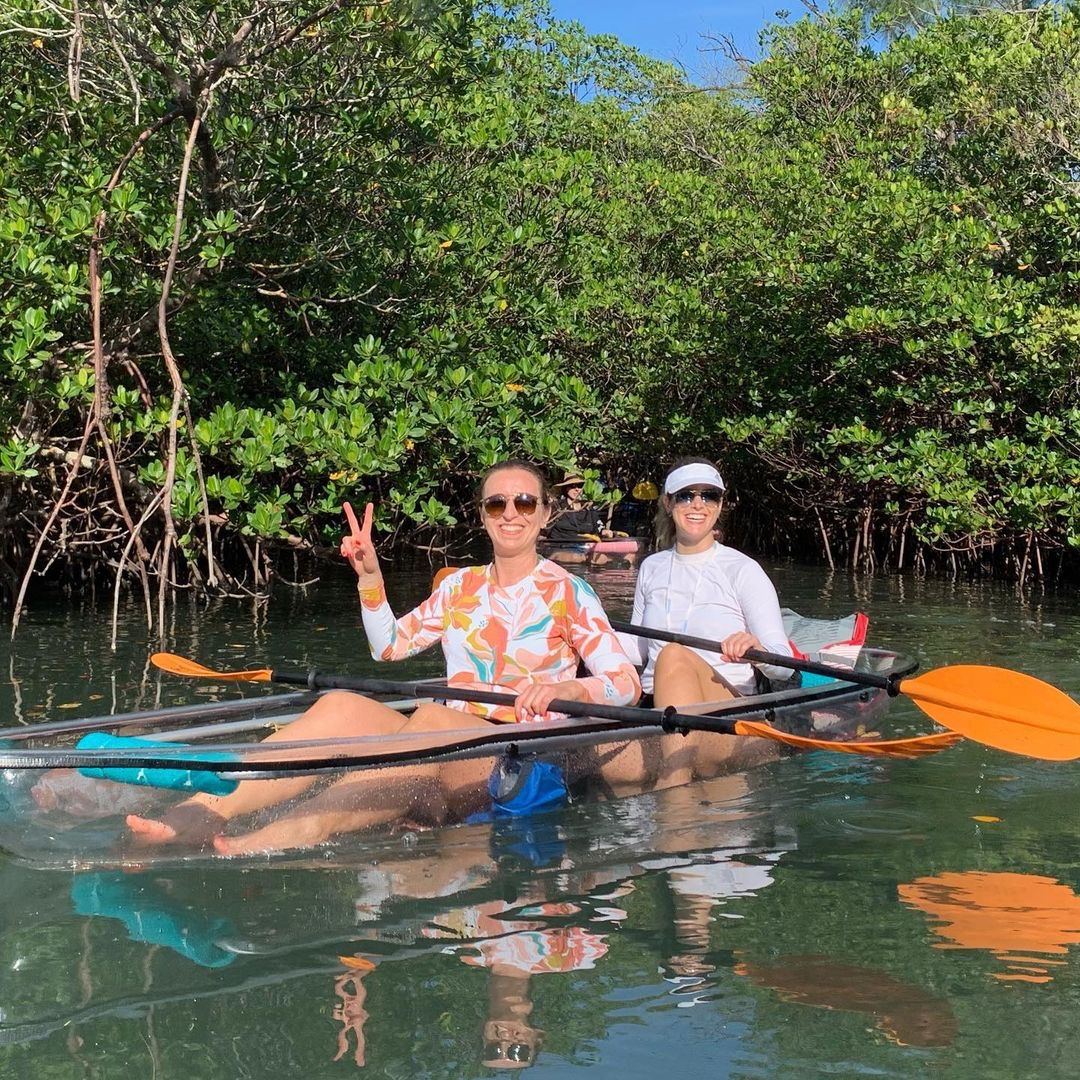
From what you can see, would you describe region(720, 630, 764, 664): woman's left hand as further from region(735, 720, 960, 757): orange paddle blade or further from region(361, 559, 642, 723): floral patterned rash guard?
region(361, 559, 642, 723): floral patterned rash guard

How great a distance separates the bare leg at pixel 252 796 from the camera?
13.3 feet

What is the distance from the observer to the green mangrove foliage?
7.99 metres

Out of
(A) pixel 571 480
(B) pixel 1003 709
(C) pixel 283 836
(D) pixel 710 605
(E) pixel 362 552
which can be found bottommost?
(C) pixel 283 836

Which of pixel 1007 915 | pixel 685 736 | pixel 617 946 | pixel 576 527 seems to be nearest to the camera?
pixel 617 946

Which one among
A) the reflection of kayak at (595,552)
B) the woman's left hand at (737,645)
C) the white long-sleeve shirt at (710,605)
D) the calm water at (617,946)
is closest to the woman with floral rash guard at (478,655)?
the calm water at (617,946)

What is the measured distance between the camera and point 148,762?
3947 millimetres

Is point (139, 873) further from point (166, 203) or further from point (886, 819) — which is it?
point (166, 203)

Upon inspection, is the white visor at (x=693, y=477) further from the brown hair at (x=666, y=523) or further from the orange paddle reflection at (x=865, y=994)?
the orange paddle reflection at (x=865, y=994)

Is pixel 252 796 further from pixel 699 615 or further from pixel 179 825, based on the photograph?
pixel 699 615

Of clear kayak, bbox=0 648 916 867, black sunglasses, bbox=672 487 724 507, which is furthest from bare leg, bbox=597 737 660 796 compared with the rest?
black sunglasses, bbox=672 487 724 507

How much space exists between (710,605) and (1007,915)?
2063 mm

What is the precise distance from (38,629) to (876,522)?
8.79 meters

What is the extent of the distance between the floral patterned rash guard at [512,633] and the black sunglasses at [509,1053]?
5.69 feet

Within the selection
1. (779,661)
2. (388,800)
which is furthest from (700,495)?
(388,800)
